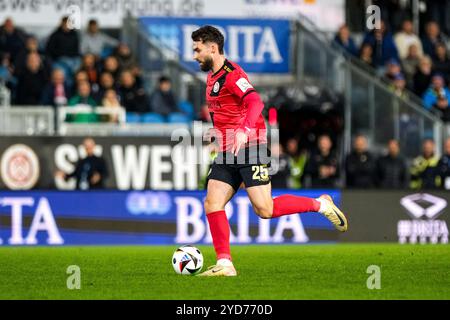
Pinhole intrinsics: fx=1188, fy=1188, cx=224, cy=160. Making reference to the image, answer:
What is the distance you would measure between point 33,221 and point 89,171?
5.65 ft

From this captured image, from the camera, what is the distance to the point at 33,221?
64.0ft

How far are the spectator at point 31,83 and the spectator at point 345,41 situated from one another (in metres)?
6.16

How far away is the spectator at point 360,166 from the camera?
69.9 ft

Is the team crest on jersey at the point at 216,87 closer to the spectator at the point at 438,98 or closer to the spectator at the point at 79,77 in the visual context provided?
the spectator at the point at 79,77

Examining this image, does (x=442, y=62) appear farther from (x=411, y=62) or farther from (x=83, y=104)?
(x=83, y=104)

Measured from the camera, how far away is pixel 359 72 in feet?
74.5

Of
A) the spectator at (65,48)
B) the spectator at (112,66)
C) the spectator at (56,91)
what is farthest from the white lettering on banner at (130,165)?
the spectator at (65,48)

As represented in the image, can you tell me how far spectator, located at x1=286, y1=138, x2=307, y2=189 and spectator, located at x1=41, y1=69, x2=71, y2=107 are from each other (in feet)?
13.9

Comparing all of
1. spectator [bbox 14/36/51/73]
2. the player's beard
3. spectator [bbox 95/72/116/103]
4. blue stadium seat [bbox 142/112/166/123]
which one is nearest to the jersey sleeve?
the player's beard

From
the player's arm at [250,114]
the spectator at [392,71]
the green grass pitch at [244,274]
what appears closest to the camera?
the green grass pitch at [244,274]

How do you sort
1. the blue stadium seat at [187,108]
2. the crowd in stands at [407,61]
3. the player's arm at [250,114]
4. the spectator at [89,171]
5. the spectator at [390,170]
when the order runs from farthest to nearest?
the crowd in stands at [407,61] < the blue stadium seat at [187,108] < the spectator at [390,170] < the spectator at [89,171] < the player's arm at [250,114]

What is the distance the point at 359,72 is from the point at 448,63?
2.92 meters
